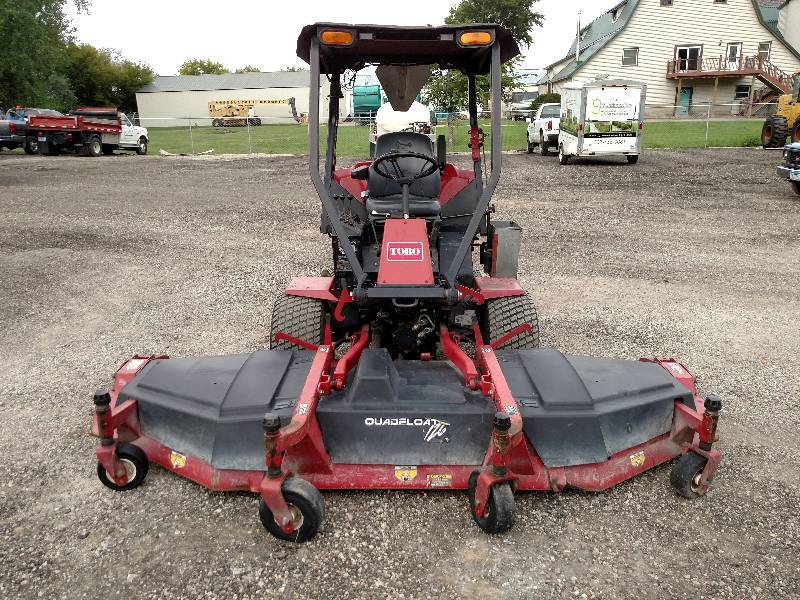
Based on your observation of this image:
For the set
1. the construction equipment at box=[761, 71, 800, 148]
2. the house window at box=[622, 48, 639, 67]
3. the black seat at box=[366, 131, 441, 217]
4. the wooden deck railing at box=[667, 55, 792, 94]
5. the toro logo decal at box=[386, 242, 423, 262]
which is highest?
the house window at box=[622, 48, 639, 67]

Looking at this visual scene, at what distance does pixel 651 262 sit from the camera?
788 cm

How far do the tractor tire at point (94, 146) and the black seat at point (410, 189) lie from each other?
22.1 m

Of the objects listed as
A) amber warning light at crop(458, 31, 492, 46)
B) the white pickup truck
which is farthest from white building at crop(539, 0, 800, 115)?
amber warning light at crop(458, 31, 492, 46)

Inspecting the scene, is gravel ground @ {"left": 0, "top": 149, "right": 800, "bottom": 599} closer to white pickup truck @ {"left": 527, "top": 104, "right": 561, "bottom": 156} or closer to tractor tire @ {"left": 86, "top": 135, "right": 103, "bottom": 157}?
white pickup truck @ {"left": 527, "top": 104, "right": 561, "bottom": 156}

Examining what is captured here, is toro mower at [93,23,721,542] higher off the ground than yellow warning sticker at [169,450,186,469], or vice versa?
toro mower at [93,23,721,542]

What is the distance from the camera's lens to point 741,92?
38.3 meters

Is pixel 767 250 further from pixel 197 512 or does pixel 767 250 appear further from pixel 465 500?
Answer: pixel 197 512

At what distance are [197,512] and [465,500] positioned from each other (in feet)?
4.13

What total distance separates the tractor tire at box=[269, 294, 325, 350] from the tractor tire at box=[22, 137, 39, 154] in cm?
2304

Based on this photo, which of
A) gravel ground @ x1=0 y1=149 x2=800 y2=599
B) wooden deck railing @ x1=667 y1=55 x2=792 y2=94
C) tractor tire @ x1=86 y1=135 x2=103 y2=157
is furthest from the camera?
wooden deck railing @ x1=667 y1=55 x2=792 y2=94

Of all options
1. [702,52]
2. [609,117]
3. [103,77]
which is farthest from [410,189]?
[103,77]

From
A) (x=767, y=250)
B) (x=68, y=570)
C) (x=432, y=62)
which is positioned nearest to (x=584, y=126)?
(x=767, y=250)

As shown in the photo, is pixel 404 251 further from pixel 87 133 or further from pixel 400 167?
pixel 87 133

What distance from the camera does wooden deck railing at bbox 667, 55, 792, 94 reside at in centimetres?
3575
